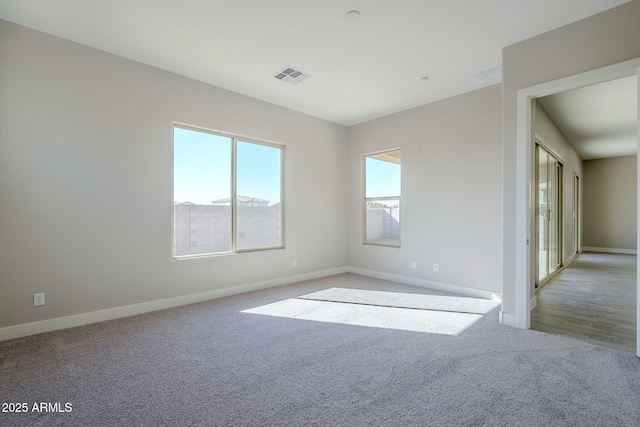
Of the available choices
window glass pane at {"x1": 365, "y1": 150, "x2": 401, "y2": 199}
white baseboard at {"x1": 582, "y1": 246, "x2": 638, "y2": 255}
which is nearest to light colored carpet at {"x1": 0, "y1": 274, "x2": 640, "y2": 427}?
window glass pane at {"x1": 365, "y1": 150, "x2": 401, "y2": 199}

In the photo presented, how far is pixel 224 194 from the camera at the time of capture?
4.33m

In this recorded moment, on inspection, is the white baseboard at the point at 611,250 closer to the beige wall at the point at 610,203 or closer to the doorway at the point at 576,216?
the beige wall at the point at 610,203

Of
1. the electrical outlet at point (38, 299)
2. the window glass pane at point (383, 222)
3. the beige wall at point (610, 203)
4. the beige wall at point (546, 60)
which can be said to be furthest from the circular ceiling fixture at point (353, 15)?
the beige wall at point (610, 203)

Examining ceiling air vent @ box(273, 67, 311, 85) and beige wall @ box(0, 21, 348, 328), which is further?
ceiling air vent @ box(273, 67, 311, 85)

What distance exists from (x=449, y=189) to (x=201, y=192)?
11.7ft

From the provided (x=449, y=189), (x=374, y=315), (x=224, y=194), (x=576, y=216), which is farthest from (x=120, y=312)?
(x=576, y=216)

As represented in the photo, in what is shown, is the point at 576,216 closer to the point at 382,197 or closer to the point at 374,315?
the point at 382,197

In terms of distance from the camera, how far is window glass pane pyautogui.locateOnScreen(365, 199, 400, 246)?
524cm

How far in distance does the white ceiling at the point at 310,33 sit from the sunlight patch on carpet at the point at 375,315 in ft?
9.46

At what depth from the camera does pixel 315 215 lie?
5.44m

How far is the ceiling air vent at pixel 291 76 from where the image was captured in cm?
371

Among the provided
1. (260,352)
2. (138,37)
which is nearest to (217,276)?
(260,352)

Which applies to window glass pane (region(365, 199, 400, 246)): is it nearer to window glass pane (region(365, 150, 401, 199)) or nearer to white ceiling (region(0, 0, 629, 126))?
window glass pane (region(365, 150, 401, 199))

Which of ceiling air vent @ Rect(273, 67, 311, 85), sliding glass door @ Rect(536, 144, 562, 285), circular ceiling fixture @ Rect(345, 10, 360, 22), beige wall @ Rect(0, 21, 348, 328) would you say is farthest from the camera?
sliding glass door @ Rect(536, 144, 562, 285)
